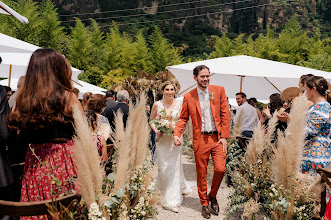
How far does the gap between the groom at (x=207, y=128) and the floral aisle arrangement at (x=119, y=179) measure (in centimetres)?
186

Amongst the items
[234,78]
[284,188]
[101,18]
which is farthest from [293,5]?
[284,188]

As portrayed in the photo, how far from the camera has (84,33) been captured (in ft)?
109

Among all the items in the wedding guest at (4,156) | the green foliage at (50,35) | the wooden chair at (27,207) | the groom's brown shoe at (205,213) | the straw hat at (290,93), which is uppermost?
the green foliage at (50,35)

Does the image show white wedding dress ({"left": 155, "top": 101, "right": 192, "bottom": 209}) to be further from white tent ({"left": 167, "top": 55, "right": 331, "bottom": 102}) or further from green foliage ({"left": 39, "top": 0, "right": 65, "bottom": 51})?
green foliage ({"left": 39, "top": 0, "right": 65, "bottom": 51})

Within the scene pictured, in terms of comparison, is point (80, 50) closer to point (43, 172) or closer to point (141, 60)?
point (141, 60)

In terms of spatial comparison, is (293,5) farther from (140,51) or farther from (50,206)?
(50,206)

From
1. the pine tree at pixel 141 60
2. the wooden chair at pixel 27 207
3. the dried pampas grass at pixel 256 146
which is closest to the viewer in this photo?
the wooden chair at pixel 27 207

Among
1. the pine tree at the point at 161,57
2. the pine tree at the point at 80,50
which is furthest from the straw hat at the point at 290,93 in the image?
the pine tree at the point at 80,50

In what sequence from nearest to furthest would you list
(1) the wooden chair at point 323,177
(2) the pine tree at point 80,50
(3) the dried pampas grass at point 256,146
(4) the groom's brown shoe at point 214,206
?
(1) the wooden chair at point 323,177, (3) the dried pampas grass at point 256,146, (4) the groom's brown shoe at point 214,206, (2) the pine tree at point 80,50

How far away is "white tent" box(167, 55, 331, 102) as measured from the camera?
6426 millimetres

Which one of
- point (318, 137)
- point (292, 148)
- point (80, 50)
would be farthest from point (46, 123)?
point (80, 50)

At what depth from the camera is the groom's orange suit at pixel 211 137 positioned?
15.1 ft

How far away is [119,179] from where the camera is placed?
2.11 m

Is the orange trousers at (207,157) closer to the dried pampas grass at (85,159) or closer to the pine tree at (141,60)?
the dried pampas grass at (85,159)
